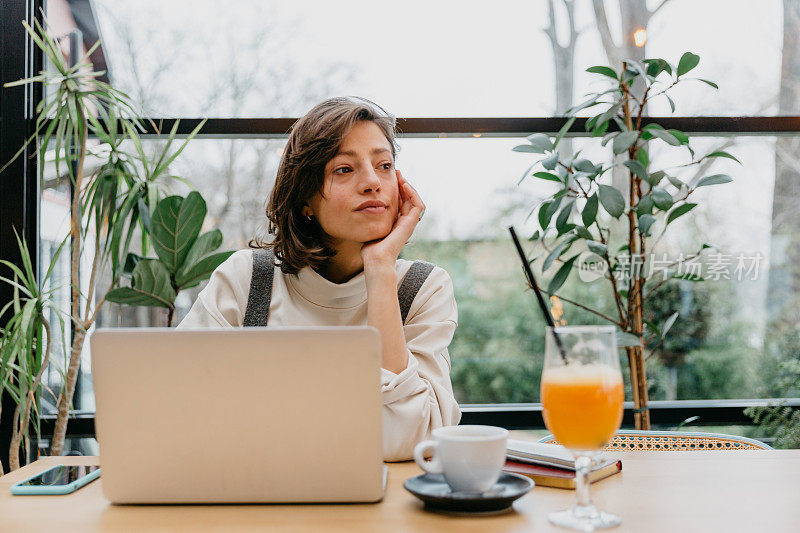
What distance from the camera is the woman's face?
177 cm

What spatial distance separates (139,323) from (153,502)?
2044 millimetres

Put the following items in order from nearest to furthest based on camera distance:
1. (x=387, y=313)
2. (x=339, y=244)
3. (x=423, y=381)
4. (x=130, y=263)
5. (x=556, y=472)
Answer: (x=556, y=472) → (x=423, y=381) → (x=387, y=313) → (x=339, y=244) → (x=130, y=263)

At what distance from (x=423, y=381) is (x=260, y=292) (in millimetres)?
575

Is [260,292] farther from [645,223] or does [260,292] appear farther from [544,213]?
[645,223]

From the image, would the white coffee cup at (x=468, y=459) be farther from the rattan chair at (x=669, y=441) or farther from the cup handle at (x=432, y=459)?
the rattan chair at (x=669, y=441)

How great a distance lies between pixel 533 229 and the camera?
9.45 ft

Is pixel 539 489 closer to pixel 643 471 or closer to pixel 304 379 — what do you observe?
pixel 643 471

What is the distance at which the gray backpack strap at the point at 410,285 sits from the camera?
176cm

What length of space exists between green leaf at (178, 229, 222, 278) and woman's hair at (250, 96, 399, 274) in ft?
1.82

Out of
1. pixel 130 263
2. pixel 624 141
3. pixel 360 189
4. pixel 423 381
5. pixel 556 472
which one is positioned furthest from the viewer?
pixel 130 263

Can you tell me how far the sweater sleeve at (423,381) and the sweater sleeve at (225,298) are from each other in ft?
1.41

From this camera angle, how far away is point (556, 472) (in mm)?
1053

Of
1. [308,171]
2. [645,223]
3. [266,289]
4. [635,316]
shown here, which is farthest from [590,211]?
[266,289]

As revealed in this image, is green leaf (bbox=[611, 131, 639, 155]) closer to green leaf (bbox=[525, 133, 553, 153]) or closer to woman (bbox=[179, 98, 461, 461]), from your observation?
green leaf (bbox=[525, 133, 553, 153])
